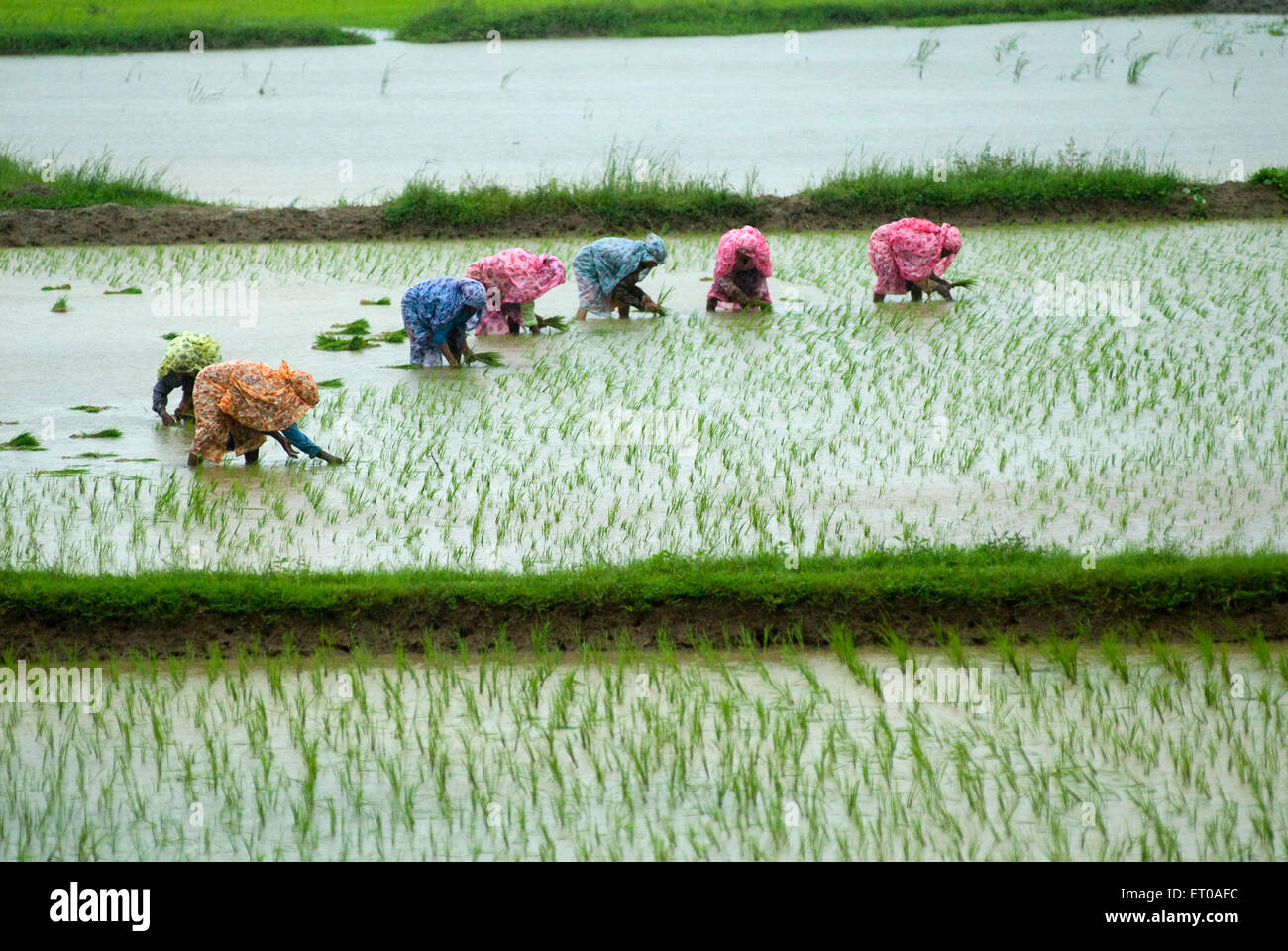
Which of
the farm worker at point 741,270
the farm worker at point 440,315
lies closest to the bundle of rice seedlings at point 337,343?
the farm worker at point 440,315

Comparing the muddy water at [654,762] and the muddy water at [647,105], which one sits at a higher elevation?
the muddy water at [647,105]

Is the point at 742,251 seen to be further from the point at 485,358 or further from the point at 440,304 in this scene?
the point at 440,304

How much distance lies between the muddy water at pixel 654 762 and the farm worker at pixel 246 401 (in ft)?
6.72

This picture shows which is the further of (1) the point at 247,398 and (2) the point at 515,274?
(2) the point at 515,274

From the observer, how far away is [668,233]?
47.0 ft

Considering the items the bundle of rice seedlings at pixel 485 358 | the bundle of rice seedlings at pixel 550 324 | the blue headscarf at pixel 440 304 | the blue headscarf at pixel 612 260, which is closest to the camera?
the blue headscarf at pixel 440 304

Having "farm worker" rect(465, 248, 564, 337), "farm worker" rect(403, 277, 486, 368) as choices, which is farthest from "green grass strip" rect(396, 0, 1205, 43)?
"farm worker" rect(403, 277, 486, 368)

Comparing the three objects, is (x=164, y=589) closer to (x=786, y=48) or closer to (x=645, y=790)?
(x=645, y=790)

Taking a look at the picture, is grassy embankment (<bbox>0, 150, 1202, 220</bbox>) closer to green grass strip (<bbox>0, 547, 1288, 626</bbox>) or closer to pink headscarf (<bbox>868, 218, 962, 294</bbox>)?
pink headscarf (<bbox>868, 218, 962, 294</bbox>)

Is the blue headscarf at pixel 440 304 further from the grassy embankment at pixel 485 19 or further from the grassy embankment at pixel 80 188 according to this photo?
the grassy embankment at pixel 485 19

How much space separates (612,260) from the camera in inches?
416

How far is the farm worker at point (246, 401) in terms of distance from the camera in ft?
22.9

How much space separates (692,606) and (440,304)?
4119 millimetres

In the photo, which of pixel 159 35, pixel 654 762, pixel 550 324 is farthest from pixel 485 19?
pixel 654 762
